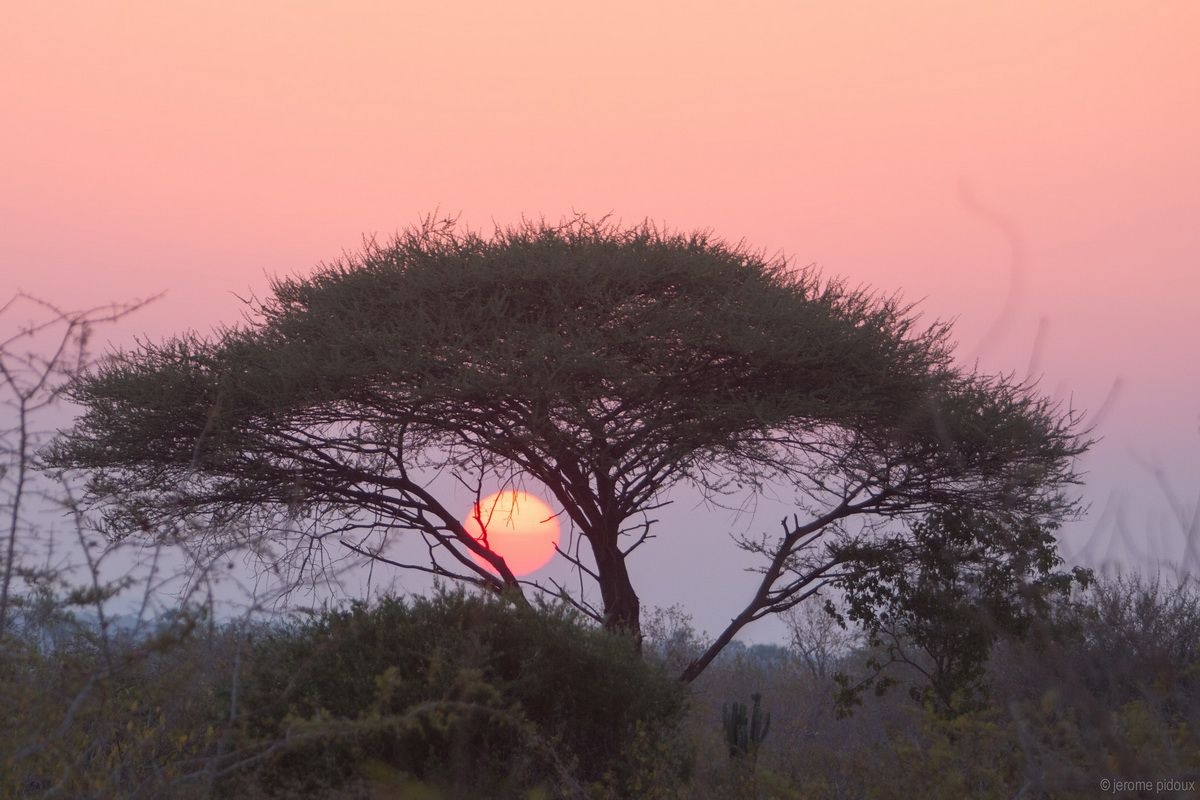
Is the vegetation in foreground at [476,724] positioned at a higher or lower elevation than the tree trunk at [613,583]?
lower

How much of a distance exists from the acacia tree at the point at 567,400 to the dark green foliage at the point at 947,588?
969 mm

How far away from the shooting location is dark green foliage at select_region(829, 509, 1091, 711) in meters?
18.2

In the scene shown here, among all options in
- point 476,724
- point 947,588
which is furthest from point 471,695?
point 947,588

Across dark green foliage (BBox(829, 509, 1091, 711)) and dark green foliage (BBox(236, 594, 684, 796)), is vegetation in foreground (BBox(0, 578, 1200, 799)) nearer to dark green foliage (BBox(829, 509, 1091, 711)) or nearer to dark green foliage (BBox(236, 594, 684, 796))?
dark green foliage (BBox(236, 594, 684, 796))

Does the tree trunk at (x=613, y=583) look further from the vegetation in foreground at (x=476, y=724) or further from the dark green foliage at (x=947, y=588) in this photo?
the vegetation in foreground at (x=476, y=724)

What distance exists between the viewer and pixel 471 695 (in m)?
10.4

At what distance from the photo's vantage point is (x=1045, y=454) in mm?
20688

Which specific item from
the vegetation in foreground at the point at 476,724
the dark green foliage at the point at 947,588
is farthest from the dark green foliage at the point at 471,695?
the dark green foliage at the point at 947,588

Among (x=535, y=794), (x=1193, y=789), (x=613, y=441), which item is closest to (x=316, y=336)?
(x=613, y=441)

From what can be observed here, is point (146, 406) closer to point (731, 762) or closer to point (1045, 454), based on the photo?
point (731, 762)

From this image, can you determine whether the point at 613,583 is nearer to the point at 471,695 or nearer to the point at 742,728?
the point at 742,728

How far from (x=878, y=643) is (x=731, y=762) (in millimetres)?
5986

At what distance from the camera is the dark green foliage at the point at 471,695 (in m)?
10.8

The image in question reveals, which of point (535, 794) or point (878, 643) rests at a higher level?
point (878, 643)
